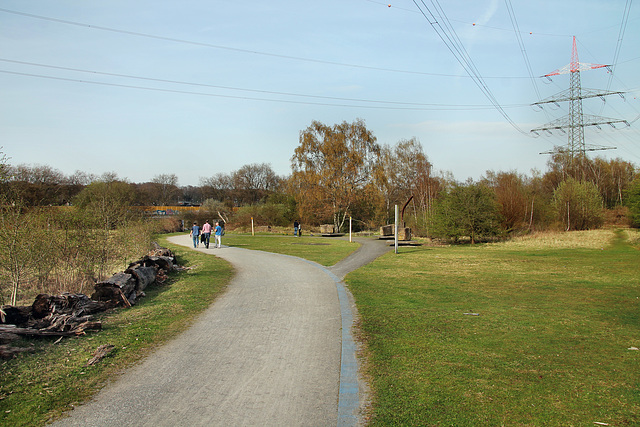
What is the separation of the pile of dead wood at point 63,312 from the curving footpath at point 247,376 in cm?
185

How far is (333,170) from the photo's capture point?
154 ft

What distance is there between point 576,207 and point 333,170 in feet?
78.7

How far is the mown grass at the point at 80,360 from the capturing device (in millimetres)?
4105

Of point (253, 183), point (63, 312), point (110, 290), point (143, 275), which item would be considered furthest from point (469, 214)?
point (253, 183)

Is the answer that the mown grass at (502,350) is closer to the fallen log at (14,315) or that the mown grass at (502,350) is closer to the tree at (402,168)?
the fallen log at (14,315)

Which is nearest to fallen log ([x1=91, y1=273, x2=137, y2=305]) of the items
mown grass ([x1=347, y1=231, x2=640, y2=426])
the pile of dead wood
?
the pile of dead wood

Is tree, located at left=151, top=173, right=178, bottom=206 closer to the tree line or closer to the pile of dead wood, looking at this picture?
the tree line

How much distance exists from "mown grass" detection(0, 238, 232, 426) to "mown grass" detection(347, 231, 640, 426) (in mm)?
3198

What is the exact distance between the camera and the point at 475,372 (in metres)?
4.83

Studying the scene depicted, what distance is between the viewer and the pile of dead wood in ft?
20.3

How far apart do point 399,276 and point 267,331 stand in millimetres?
7398

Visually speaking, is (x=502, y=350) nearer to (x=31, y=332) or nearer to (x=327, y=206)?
(x=31, y=332)

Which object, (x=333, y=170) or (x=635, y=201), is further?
(x=333, y=170)

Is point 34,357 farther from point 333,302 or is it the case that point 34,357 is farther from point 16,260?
point 333,302
